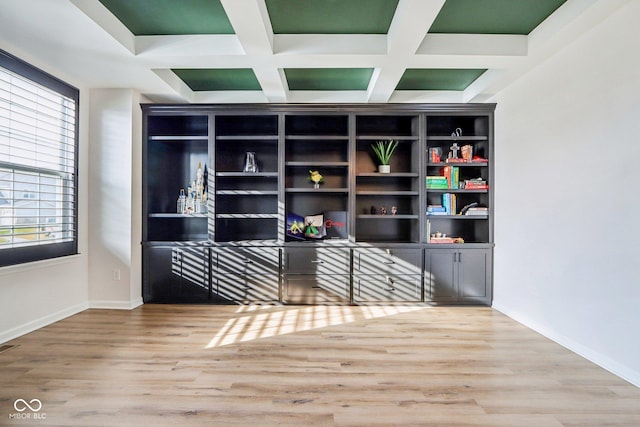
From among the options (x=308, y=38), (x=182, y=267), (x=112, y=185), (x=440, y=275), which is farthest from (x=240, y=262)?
(x=308, y=38)

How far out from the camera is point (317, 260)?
3834 millimetres

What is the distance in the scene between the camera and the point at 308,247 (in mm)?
3834

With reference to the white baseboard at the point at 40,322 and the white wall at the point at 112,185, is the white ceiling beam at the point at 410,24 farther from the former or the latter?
the white baseboard at the point at 40,322

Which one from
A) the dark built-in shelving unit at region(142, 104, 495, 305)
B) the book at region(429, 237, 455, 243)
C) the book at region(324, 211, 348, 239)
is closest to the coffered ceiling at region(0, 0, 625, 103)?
the dark built-in shelving unit at region(142, 104, 495, 305)

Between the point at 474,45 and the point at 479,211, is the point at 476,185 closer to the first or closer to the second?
the point at 479,211

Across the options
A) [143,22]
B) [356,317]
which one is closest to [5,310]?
[143,22]

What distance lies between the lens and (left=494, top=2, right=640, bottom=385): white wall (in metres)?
2.19

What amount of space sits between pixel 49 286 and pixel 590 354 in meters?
4.83

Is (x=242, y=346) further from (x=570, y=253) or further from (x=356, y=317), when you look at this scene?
(x=570, y=253)

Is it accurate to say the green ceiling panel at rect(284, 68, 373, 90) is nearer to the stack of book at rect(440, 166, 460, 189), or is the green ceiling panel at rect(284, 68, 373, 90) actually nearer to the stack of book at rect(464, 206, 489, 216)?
the stack of book at rect(440, 166, 460, 189)

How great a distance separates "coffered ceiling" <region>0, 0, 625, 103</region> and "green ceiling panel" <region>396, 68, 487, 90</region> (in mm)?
21

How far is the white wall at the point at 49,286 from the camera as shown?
2766 millimetres

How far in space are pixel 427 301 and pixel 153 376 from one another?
2.93m

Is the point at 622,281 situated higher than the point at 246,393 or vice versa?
the point at 622,281
